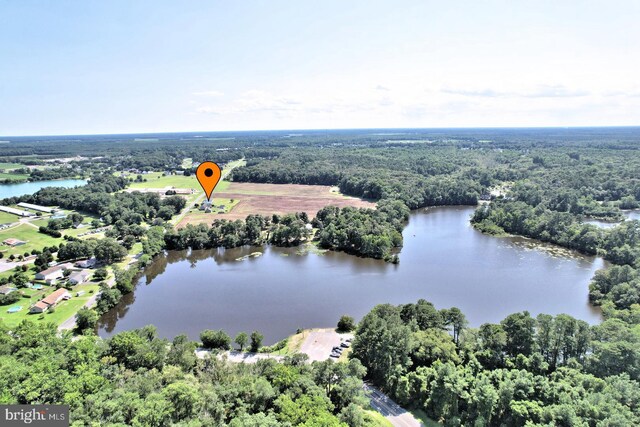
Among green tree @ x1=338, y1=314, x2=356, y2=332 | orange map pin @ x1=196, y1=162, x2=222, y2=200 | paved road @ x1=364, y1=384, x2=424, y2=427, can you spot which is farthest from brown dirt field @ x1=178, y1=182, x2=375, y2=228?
paved road @ x1=364, y1=384, x2=424, y2=427

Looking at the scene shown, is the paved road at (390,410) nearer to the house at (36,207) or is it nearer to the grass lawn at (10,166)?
the house at (36,207)

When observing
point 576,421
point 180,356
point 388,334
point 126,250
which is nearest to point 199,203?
point 126,250

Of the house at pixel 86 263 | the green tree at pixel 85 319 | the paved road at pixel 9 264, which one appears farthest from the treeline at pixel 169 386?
the paved road at pixel 9 264

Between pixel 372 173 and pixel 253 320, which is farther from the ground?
pixel 372 173

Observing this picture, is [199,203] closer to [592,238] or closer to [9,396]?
[9,396]

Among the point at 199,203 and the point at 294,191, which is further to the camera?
the point at 294,191

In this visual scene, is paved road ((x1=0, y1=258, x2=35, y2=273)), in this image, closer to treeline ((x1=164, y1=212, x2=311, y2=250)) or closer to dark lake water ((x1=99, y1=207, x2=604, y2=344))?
dark lake water ((x1=99, y1=207, x2=604, y2=344))
